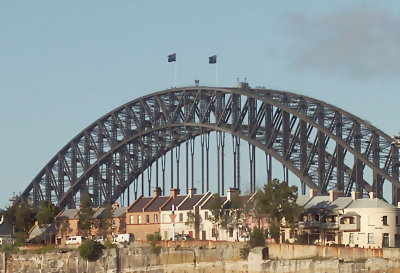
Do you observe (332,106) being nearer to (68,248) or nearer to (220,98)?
(220,98)

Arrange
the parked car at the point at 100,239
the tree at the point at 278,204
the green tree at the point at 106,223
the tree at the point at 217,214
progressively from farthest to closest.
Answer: the green tree at the point at 106,223
the parked car at the point at 100,239
the tree at the point at 217,214
the tree at the point at 278,204

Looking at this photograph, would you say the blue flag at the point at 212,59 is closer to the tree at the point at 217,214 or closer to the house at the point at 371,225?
the tree at the point at 217,214

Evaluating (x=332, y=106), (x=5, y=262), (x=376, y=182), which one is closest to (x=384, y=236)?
(x=376, y=182)

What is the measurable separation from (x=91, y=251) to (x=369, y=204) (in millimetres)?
39311

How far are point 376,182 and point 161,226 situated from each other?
34122mm

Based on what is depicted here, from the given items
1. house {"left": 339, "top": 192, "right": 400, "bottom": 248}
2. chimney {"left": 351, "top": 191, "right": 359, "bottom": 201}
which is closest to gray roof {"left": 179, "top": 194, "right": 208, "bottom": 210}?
chimney {"left": 351, "top": 191, "right": 359, "bottom": 201}

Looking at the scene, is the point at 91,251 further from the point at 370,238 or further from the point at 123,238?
the point at 370,238

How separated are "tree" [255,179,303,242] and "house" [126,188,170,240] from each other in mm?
26826

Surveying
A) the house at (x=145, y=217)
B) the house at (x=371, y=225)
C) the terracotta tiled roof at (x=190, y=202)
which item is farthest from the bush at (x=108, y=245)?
the house at (x=371, y=225)

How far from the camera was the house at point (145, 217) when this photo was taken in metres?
188

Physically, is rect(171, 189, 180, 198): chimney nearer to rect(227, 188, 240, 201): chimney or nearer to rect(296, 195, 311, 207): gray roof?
rect(227, 188, 240, 201): chimney

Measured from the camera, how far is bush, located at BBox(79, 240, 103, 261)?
168 metres

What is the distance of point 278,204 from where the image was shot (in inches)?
6373

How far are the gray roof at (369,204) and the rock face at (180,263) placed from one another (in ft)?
62.9
